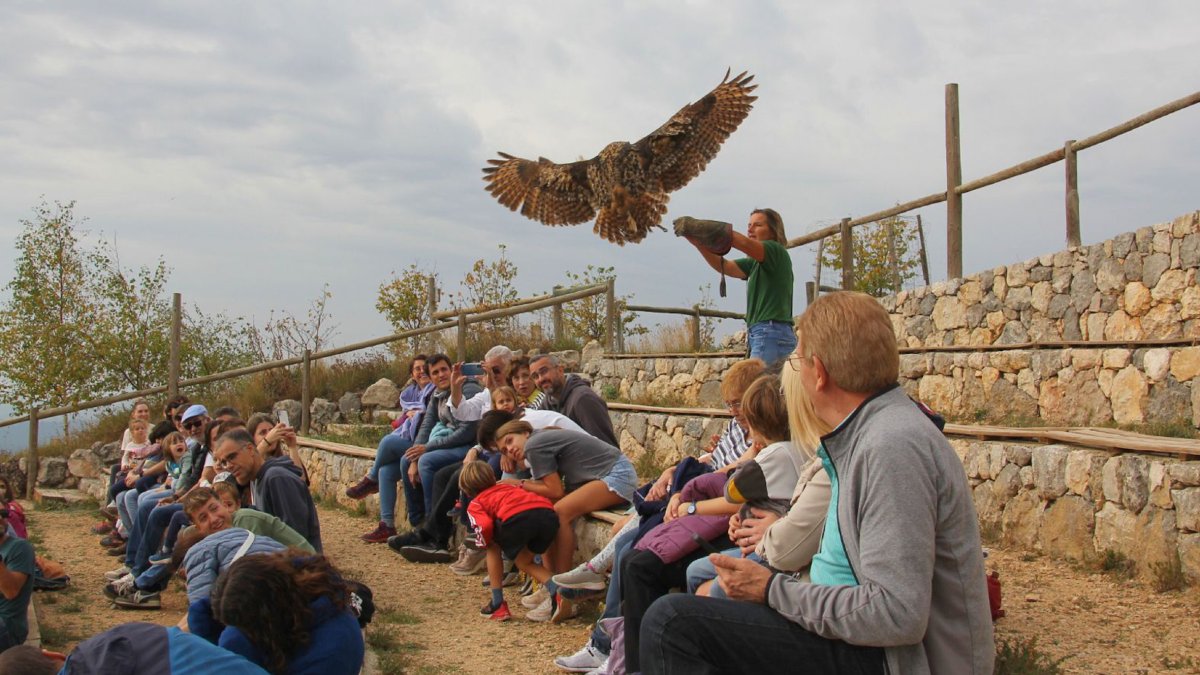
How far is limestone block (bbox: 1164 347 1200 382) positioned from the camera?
589 centimetres

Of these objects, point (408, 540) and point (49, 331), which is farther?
point (49, 331)

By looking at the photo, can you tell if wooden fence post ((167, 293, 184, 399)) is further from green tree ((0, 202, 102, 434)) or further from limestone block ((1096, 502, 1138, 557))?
limestone block ((1096, 502, 1138, 557))

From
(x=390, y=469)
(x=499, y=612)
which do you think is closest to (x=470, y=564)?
(x=499, y=612)

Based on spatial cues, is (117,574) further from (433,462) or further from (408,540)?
(433,462)

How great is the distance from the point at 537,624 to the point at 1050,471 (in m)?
2.60

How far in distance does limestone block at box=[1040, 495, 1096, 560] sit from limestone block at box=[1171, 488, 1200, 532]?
530 mm

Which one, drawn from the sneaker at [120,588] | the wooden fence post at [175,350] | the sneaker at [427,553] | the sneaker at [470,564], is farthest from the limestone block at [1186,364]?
the wooden fence post at [175,350]

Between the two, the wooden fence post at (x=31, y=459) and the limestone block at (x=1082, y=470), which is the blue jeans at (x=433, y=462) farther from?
the wooden fence post at (x=31, y=459)

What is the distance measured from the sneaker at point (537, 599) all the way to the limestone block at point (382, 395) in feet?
24.5

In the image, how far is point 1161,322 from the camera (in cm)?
723

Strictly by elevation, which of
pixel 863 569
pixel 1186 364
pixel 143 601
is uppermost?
pixel 1186 364

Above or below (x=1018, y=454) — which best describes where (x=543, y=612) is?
below

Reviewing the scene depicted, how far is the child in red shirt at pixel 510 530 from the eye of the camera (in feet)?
16.7

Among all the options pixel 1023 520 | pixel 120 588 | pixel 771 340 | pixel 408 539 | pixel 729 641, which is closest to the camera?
pixel 729 641
